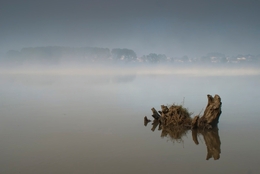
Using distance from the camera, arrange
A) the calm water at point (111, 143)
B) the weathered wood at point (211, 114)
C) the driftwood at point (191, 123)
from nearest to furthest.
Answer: the calm water at point (111, 143)
the driftwood at point (191, 123)
the weathered wood at point (211, 114)

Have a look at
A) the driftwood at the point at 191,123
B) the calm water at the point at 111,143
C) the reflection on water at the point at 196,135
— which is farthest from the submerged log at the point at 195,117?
the calm water at the point at 111,143

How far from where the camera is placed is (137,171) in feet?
12.7

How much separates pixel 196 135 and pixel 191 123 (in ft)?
1.40

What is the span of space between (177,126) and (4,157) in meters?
3.27

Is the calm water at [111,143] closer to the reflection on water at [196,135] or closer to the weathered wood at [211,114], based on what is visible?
the reflection on water at [196,135]

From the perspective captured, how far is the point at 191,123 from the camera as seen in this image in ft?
19.4

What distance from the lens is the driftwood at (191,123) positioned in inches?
217

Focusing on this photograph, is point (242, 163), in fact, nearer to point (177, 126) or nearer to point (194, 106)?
Answer: point (177, 126)

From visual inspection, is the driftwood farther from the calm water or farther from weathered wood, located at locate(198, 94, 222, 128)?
the calm water

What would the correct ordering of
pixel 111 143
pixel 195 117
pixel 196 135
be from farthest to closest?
pixel 195 117 → pixel 196 135 → pixel 111 143

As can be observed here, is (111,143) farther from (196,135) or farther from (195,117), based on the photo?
(195,117)

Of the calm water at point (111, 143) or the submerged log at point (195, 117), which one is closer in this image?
the calm water at point (111, 143)

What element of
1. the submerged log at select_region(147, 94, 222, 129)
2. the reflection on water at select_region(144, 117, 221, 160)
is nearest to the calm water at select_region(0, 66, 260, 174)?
the reflection on water at select_region(144, 117, 221, 160)

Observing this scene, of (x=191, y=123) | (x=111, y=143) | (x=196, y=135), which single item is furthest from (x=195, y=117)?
(x=111, y=143)
